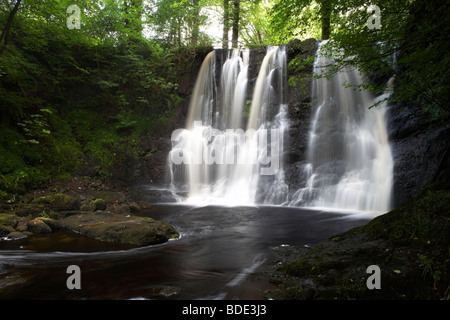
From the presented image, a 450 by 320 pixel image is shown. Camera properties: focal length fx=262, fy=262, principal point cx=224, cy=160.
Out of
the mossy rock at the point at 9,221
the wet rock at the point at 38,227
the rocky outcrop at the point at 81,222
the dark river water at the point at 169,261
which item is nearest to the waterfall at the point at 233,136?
the dark river water at the point at 169,261

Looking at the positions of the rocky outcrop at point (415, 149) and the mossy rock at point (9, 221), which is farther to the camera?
the rocky outcrop at point (415, 149)

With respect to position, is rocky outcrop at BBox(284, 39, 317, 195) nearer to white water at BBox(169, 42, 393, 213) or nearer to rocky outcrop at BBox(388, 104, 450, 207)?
white water at BBox(169, 42, 393, 213)

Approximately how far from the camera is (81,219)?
7.18 m

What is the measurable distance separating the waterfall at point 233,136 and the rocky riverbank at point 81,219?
378 cm

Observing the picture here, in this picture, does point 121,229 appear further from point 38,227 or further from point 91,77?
point 91,77

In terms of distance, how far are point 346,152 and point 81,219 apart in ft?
32.3

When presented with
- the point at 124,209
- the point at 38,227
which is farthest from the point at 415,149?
the point at 38,227

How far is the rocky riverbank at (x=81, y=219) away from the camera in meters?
5.87

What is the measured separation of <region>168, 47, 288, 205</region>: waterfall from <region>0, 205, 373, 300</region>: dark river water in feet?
13.5

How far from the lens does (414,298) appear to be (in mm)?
2553

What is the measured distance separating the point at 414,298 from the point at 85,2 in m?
16.5

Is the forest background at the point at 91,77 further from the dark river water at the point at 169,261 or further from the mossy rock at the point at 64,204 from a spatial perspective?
the dark river water at the point at 169,261
